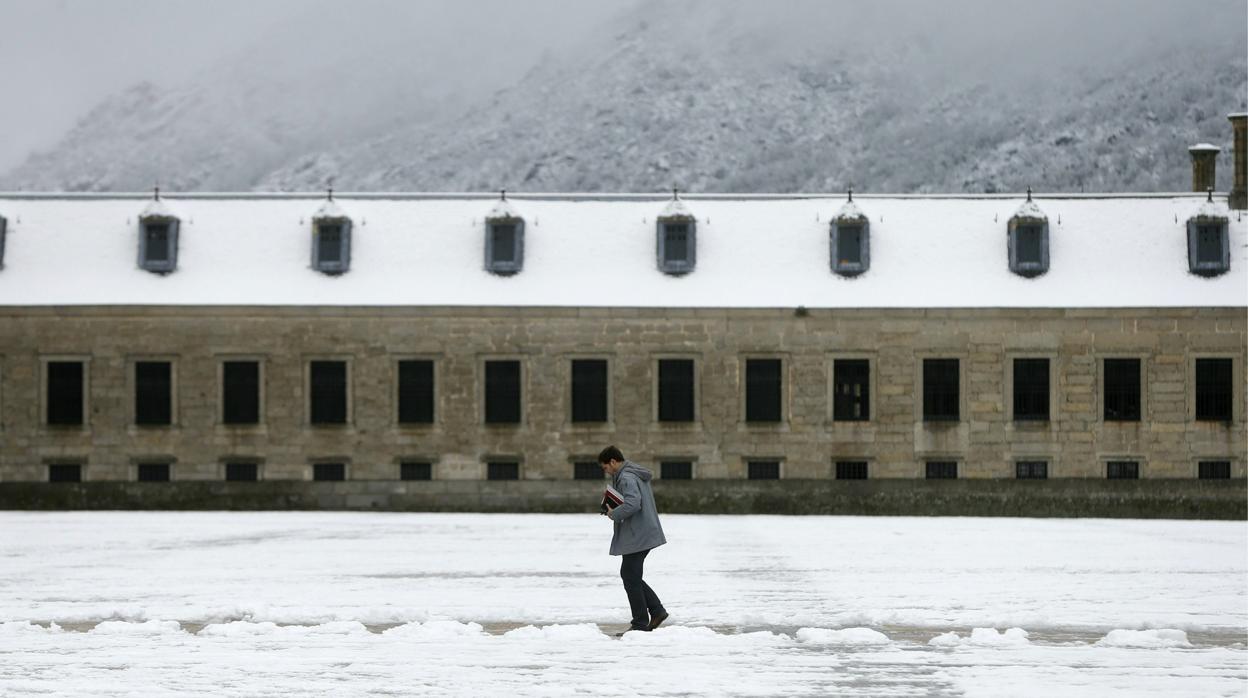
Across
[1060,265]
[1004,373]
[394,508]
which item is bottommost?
[394,508]

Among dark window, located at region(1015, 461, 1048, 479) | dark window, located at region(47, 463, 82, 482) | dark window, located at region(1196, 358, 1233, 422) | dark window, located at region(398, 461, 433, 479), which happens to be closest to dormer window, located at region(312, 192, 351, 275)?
dark window, located at region(398, 461, 433, 479)

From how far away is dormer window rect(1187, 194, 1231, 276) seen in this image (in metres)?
43.2

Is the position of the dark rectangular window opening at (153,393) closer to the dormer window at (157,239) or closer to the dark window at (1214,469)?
the dormer window at (157,239)

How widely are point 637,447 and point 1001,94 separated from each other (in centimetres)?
14029

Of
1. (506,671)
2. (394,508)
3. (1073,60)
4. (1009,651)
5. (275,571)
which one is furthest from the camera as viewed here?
(1073,60)

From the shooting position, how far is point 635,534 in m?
14.8

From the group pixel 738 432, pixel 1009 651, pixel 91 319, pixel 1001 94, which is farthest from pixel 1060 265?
pixel 1001 94

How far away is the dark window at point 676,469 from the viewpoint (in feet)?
139

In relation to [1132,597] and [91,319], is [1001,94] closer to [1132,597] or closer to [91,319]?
[91,319]

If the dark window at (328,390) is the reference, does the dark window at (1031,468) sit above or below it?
below

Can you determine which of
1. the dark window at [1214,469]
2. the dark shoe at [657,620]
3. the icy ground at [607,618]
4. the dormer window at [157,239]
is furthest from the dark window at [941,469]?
the dark shoe at [657,620]

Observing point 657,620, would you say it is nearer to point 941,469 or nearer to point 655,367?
point 655,367

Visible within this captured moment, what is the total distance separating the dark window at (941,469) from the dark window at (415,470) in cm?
1274

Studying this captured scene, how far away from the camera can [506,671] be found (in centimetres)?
1253
